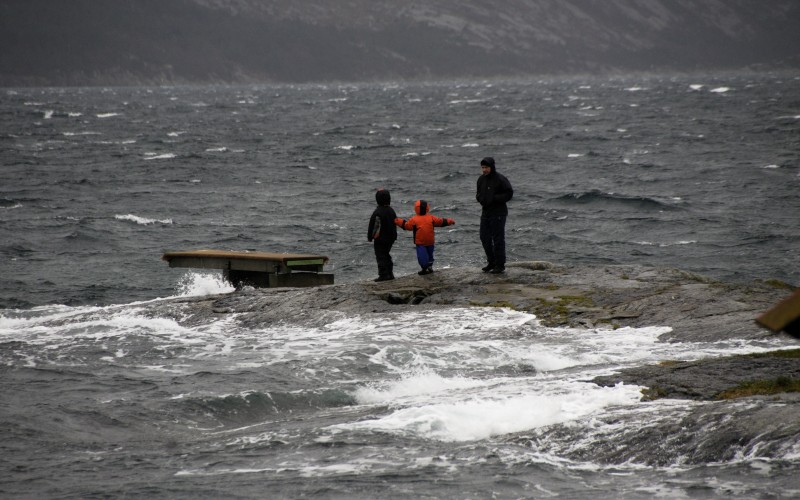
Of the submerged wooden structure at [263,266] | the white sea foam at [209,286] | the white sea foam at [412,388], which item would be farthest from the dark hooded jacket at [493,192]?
the white sea foam at [209,286]

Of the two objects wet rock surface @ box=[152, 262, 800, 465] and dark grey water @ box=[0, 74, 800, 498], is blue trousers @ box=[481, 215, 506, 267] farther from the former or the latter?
dark grey water @ box=[0, 74, 800, 498]

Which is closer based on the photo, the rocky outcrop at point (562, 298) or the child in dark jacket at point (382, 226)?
the rocky outcrop at point (562, 298)

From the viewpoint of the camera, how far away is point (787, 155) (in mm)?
45844

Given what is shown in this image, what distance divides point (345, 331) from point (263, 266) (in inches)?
145

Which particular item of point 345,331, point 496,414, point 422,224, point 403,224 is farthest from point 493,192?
point 496,414

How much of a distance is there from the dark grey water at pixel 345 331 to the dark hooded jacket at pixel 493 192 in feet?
6.32

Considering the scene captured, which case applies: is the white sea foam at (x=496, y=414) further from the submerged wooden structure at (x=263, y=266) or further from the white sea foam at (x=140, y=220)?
the white sea foam at (x=140, y=220)

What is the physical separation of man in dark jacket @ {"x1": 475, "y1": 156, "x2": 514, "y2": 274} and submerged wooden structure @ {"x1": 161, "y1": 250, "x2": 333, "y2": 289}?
3149 millimetres

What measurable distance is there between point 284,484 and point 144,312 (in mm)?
7549

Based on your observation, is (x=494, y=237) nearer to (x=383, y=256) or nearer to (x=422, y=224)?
(x=422, y=224)

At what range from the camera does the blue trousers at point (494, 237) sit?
1534 centimetres

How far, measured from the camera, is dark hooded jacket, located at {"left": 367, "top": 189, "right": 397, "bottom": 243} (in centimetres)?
1544

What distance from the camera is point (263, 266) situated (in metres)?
17.3

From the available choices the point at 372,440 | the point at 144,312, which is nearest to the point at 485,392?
the point at 372,440
